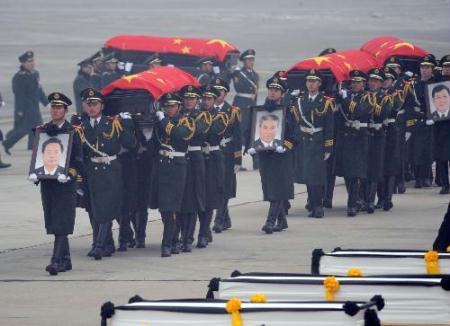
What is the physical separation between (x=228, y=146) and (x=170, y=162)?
69.0 inches

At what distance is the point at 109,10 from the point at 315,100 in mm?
56320

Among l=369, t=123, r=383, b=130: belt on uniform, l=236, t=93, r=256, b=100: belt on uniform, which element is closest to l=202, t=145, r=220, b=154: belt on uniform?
l=369, t=123, r=383, b=130: belt on uniform

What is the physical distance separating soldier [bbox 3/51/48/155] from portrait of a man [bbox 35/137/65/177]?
12701 mm

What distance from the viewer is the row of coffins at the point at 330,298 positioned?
8.49 metres

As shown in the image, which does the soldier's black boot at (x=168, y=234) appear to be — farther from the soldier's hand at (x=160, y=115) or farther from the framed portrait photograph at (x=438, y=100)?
the framed portrait photograph at (x=438, y=100)

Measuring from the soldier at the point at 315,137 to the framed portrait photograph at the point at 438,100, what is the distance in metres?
2.49

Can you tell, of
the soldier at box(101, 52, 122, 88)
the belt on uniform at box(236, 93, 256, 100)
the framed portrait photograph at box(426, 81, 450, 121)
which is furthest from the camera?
the soldier at box(101, 52, 122, 88)

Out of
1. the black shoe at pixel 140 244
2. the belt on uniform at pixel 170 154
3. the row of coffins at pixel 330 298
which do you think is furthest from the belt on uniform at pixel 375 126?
the row of coffins at pixel 330 298

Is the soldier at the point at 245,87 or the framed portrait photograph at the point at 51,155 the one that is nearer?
the framed portrait photograph at the point at 51,155

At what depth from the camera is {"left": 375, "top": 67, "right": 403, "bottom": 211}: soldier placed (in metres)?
19.4

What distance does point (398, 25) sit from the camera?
63375 millimetres

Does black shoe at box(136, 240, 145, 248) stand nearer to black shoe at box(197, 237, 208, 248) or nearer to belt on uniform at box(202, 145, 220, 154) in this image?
black shoe at box(197, 237, 208, 248)

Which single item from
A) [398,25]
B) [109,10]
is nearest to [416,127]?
[398,25]

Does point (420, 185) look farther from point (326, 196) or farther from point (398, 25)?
point (398, 25)
